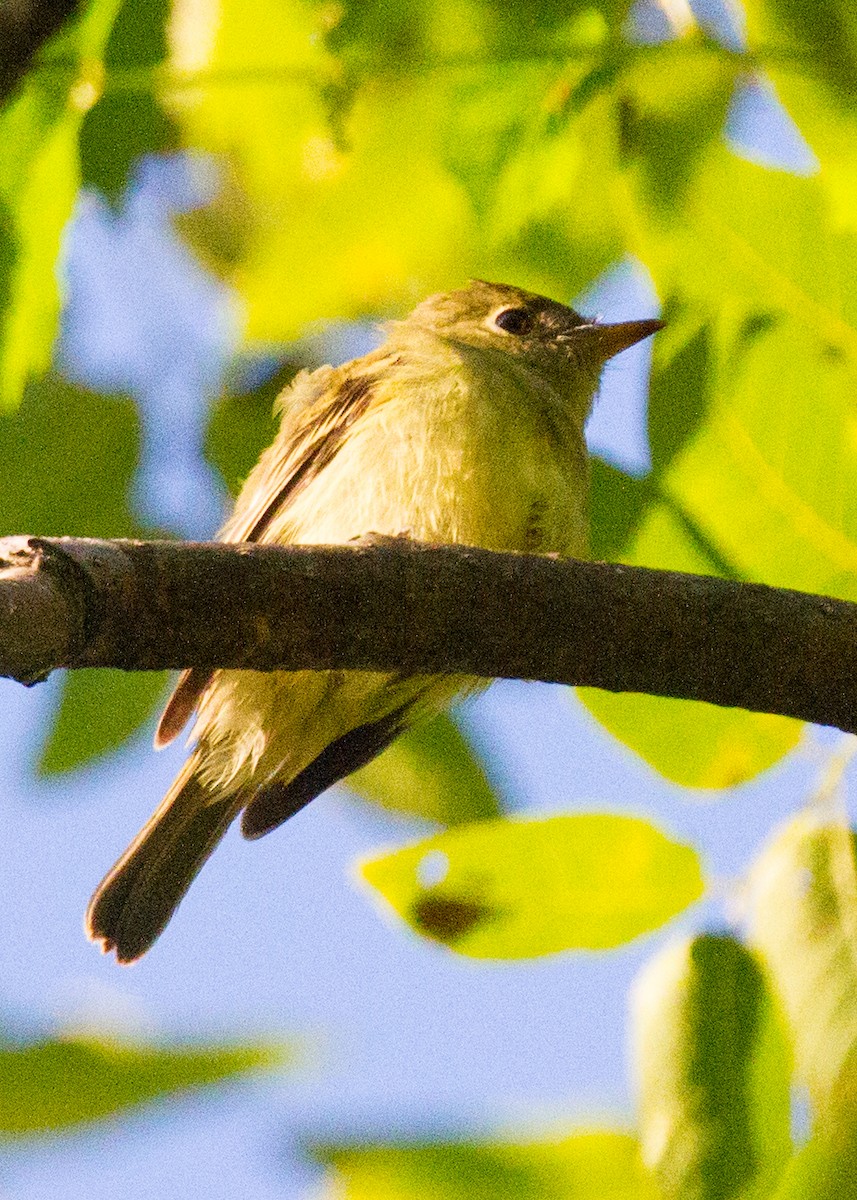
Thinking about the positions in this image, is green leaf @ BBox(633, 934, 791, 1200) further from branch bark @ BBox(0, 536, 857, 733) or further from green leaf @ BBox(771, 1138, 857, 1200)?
branch bark @ BBox(0, 536, 857, 733)

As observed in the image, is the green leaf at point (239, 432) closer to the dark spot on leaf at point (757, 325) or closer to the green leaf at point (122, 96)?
the green leaf at point (122, 96)

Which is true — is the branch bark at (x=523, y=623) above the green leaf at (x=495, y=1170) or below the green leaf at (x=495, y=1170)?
above

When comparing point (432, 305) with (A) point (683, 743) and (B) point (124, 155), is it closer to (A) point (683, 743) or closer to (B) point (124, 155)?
(B) point (124, 155)

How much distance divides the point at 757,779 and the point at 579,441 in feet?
5.16

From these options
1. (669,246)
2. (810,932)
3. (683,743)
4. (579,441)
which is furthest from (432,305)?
(810,932)

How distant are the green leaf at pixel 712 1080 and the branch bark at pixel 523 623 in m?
0.50

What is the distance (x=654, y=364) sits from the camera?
283cm

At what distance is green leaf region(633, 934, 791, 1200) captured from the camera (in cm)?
215

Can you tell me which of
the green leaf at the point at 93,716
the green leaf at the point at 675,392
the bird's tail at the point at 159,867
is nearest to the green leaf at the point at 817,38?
the green leaf at the point at 675,392

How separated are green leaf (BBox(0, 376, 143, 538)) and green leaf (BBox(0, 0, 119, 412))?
1.66 ft

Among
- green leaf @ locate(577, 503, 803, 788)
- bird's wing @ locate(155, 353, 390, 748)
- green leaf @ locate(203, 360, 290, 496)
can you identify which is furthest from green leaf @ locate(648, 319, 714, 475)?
bird's wing @ locate(155, 353, 390, 748)

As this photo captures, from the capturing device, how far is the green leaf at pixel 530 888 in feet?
8.21

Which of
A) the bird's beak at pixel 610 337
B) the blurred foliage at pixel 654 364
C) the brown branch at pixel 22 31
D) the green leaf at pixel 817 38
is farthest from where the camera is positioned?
the bird's beak at pixel 610 337

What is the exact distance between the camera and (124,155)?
2.97 metres
